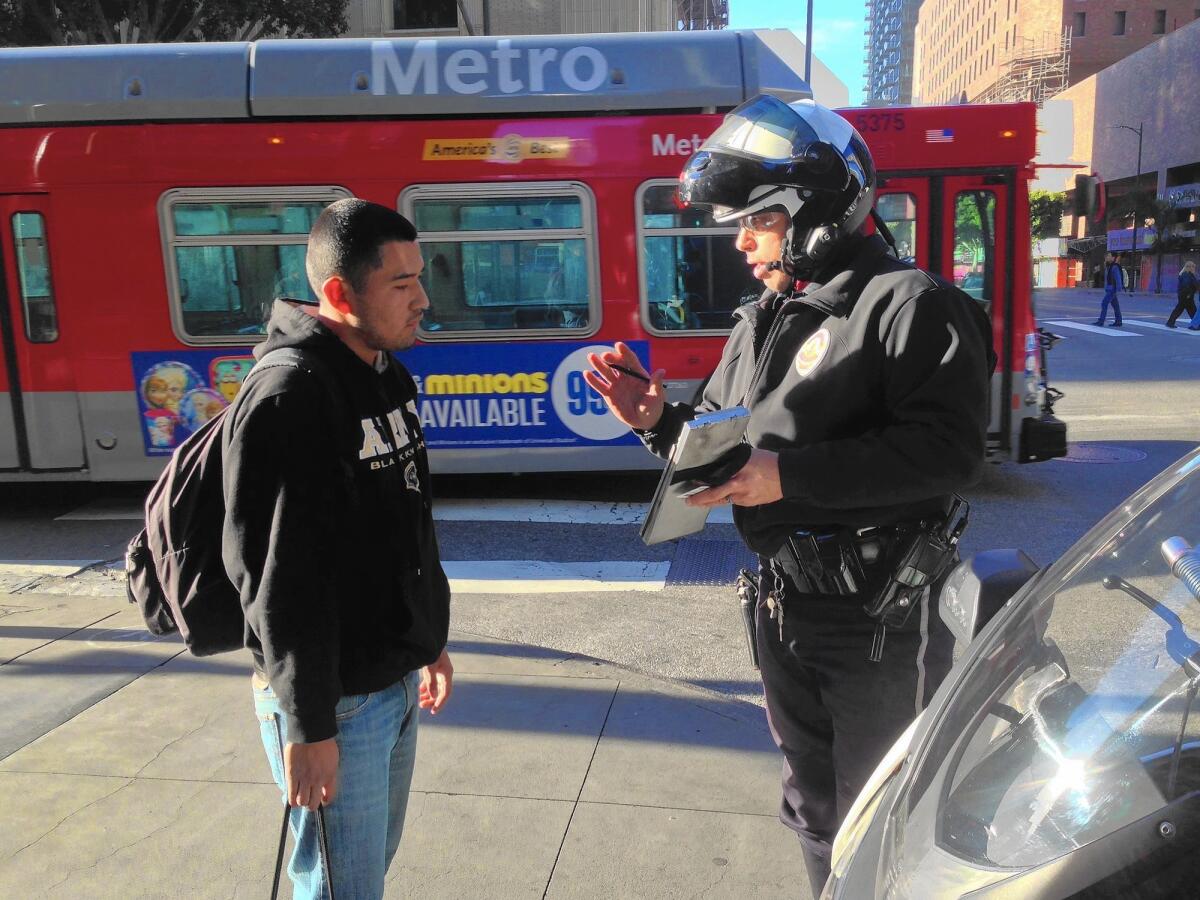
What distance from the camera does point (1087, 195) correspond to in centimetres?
858

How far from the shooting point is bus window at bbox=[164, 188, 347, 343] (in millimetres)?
7285

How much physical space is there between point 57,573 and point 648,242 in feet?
15.3

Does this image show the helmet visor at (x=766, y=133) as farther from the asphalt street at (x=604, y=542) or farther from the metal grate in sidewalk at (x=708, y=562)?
the metal grate in sidewalk at (x=708, y=562)

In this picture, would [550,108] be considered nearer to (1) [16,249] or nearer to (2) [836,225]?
(1) [16,249]

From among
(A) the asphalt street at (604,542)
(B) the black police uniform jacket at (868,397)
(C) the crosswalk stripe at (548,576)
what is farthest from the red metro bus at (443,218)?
(B) the black police uniform jacket at (868,397)

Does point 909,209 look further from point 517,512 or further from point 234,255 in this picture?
point 234,255

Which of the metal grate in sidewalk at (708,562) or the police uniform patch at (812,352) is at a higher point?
the police uniform patch at (812,352)

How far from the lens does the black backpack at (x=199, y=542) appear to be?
1878mm

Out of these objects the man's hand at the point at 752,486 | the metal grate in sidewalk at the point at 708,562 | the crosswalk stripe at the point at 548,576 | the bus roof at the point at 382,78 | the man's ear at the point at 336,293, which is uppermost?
the bus roof at the point at 382,78

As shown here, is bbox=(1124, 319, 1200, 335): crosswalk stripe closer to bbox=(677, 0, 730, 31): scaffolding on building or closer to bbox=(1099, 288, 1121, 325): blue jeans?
bbox=(1099, 288, 1121, 325): blue jeans

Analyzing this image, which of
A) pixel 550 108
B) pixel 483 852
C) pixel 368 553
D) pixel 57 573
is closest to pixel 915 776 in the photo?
pixel 368 553

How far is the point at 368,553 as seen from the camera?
1.90 metres

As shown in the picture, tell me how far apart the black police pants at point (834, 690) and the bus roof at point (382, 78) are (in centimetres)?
569

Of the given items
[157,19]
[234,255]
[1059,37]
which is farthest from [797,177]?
[1059,37]
